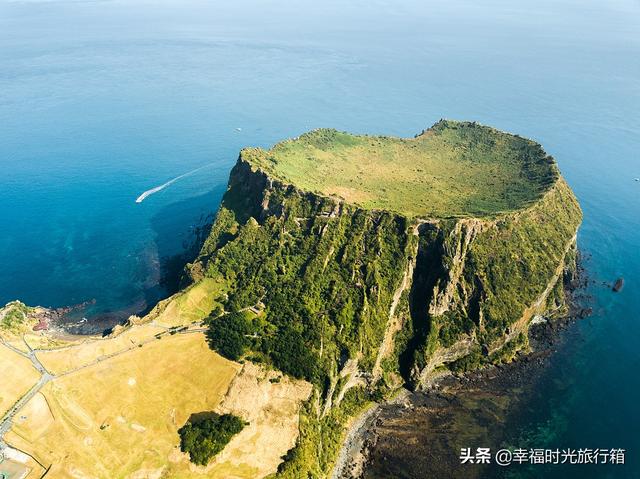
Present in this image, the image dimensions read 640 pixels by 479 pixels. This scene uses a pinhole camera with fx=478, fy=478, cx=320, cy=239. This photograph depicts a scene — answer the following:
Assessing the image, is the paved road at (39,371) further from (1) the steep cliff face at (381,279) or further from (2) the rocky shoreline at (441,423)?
(2) the rocky shoreline at (441,423)

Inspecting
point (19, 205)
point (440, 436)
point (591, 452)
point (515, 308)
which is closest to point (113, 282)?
point (19, 205)

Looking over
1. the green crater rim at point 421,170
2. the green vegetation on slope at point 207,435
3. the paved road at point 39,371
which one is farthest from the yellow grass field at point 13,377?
the green crater rim at point 421,170

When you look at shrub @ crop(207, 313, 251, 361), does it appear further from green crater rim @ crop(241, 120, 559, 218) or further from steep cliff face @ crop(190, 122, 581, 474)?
green crater rim @ crop(241, 120, 559, 218)

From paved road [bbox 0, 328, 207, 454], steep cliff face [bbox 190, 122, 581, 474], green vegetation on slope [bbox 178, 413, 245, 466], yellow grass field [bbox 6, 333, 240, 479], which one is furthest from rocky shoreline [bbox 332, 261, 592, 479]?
paved road [bbox 0, 328, 207, 454]

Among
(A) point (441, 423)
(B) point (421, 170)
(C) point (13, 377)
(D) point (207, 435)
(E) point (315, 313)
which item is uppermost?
(B) point (421, 170)

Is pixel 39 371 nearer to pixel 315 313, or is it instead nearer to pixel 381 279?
pixel 315 313

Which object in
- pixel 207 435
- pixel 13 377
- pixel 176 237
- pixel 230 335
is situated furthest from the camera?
pixel 176 237

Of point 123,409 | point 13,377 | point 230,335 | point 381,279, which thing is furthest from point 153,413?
point 381,279

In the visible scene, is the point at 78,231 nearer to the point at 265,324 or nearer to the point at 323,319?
the point at 265,324
